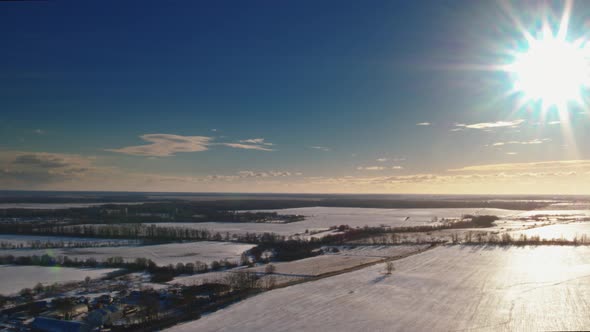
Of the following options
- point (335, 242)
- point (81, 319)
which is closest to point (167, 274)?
point (81, 319)

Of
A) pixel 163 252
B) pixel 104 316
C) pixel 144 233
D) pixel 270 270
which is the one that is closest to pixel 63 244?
pixel 144 233

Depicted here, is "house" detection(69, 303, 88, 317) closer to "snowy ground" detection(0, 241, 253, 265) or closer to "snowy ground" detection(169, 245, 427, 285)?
"snowy ground" detection(169, 245, 427, 285)

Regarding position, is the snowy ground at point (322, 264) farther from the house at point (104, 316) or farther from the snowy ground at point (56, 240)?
the snowy ground at point (56, 240)

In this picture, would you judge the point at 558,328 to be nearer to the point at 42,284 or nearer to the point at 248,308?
the point at 248,308

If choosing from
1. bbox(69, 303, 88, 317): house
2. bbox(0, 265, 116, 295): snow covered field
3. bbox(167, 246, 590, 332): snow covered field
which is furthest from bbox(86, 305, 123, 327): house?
bbox(0, 265, 116, 295): snow covered field

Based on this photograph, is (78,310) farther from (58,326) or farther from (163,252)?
(163,252)

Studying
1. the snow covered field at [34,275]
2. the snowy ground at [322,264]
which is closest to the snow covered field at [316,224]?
the snowy ground at [322,264]
